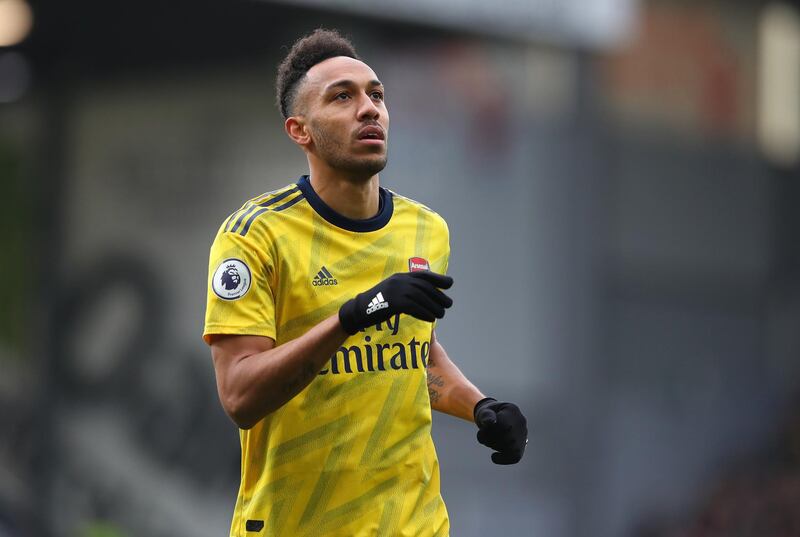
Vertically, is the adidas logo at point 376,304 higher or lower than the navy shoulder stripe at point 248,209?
lower

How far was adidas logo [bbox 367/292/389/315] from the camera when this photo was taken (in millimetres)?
4102

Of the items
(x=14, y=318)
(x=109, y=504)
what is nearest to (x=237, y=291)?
(x=109, y=504)

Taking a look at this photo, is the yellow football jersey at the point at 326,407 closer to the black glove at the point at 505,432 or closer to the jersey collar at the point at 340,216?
the jersey collar at the point at 340,216

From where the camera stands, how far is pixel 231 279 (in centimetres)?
446

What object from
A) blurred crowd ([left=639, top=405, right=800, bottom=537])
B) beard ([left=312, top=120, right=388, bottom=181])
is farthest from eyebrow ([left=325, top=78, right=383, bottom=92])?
blurred crowd ([left=639, top=405, right=800, bottom=537])

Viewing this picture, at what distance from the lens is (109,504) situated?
1567cm

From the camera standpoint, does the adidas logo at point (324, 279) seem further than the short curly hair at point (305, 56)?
No

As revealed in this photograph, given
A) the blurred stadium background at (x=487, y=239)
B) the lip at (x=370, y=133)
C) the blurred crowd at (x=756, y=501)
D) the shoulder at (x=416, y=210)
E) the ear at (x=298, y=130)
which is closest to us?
the lip at (x=370, y=133)

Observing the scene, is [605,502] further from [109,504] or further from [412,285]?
[412,285]

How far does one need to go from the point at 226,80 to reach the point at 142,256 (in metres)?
2.24

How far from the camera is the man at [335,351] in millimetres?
4465

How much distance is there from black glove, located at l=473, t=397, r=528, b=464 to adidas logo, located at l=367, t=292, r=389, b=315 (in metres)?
0.80

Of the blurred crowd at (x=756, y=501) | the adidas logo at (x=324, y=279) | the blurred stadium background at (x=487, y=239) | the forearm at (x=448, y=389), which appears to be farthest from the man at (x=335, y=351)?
the blurred crowd at (x=756, y=501)

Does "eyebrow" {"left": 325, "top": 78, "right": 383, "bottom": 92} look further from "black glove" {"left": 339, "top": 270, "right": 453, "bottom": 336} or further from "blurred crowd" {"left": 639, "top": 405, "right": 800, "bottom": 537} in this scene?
"blurred crowd" {"left": 639, "top": 405, "right": 800, "bottom": 537}
